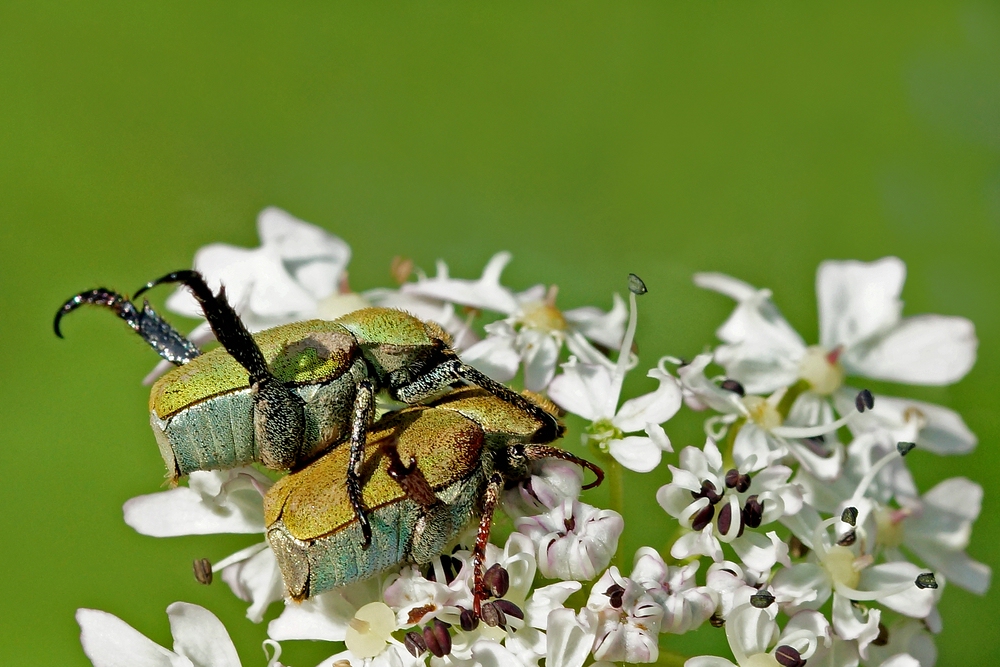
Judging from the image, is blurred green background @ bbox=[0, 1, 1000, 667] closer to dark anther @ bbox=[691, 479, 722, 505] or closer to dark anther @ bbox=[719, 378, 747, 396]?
dark anther @ bbox=[719, 378, 747, 396]

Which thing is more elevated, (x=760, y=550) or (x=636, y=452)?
(x=636, y=452)

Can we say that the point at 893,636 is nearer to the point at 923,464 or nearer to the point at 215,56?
the point at 923,464

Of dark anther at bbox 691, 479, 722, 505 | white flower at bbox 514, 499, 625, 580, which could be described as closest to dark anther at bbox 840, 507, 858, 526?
dark anther at bbox 691, 479, 722, 505

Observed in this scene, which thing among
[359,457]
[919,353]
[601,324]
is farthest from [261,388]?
[919,353]

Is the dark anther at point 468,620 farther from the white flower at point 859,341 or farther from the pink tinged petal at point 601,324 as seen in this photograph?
the white flower at point 859,341

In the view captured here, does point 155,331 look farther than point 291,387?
Yes

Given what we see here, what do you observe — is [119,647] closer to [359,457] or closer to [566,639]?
[359,457]

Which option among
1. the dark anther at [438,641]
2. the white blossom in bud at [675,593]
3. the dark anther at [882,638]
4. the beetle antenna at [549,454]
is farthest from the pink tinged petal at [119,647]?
the dark anther at [882,638]
